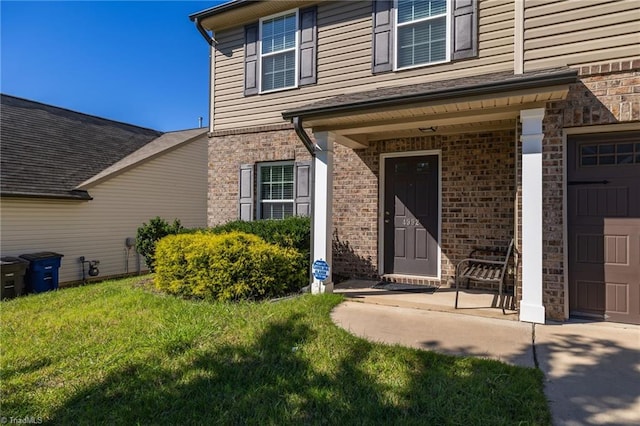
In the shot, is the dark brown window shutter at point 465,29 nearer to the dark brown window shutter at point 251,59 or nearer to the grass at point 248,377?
the dark brown window shutter at point 251,59

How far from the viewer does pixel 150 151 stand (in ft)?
41.9

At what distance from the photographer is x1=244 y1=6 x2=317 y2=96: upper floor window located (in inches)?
271

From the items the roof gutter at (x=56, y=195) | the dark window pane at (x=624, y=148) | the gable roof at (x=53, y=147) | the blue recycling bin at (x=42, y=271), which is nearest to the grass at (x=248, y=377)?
the dark window pane at (x=624, y=148)

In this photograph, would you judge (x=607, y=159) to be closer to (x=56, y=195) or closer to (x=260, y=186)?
(x=260, y=186)

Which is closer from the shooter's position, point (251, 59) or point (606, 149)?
point (606, 149)

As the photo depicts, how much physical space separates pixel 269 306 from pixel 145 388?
76.3 inches

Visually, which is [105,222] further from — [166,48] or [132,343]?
[132,343]

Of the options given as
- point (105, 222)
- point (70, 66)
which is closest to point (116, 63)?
point (70, 66)

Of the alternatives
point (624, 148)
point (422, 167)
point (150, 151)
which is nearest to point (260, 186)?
point (422, 167)

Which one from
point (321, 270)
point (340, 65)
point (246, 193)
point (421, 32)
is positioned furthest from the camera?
point (246, 193)

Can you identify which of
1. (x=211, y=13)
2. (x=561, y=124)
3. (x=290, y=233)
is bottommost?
(x=290, y=233)

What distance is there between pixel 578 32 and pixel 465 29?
161 centimetres

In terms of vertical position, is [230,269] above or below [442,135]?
below

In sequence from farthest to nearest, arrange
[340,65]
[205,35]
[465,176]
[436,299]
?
[205,35], [340,65], [465,176], [436,299]
